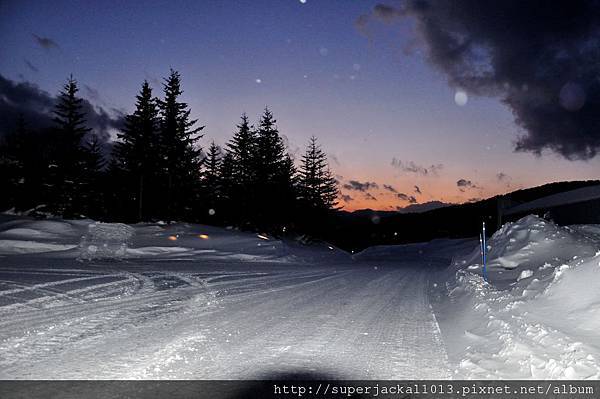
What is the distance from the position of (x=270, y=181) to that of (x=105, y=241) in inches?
910

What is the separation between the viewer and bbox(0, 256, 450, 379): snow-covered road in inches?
175

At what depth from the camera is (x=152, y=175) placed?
3916 centimetres

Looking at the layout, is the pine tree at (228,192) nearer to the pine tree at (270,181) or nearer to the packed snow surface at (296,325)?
the pine tree at (270,181)

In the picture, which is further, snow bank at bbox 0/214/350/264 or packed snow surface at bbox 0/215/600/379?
snow bank at bbox 0/214/350/264

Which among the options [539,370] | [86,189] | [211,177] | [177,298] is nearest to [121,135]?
[86,189]

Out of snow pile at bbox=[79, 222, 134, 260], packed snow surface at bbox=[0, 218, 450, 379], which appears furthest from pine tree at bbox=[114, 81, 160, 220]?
packed snow surface at bbox=[0, 218, 450, 379]

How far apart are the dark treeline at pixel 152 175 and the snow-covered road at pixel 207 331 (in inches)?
1155

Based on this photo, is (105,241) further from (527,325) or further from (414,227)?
(414,227)

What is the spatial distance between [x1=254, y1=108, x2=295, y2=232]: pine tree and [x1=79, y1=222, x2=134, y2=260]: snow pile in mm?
18758

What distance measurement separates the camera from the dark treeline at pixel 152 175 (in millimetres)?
38469

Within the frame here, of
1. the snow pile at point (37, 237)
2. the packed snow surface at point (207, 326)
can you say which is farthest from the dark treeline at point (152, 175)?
the packed snow surface at point (207, 326)

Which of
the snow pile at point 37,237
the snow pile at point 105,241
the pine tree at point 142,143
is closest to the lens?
the snow pile at point 37,237

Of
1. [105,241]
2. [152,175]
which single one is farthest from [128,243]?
[152,175]

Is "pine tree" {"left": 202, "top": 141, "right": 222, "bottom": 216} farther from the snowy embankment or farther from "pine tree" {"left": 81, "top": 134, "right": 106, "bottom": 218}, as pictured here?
the snowy embankment
